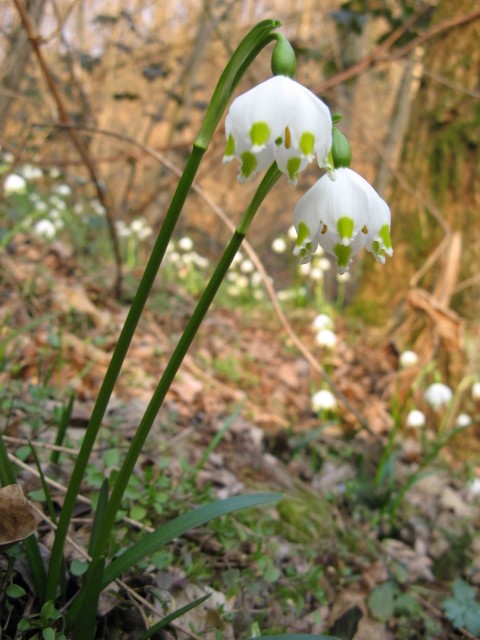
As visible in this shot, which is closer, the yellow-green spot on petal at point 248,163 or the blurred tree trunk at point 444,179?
the yellow-green spot on petal at point 248,163

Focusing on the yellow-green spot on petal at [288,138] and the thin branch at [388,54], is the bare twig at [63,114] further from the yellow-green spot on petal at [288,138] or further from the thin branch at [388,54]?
the yellow-green spot on petal at [288,138]

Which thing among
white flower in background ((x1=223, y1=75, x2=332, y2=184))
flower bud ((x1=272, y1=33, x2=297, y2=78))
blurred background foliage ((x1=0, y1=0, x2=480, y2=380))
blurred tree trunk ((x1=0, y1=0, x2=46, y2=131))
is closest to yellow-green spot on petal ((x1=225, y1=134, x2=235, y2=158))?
white flower in background ((x1=223, y1=75, x2=332, y2=184))

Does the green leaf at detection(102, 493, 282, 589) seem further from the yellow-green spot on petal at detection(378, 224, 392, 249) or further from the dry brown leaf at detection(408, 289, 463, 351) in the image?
the dry brown leaf at detection(408, 289, 463, 351)

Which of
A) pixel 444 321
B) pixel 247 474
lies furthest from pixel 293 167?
pixel 444 321

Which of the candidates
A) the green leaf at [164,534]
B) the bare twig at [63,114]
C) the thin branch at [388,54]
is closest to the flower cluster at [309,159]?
the green leaf at [164,534]

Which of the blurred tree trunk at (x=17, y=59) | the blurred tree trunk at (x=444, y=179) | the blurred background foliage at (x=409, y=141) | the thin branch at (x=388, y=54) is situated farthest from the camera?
the blurred tree trunk at (x=444, y=179)

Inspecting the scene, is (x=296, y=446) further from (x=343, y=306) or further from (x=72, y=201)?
(x=72, y=201)

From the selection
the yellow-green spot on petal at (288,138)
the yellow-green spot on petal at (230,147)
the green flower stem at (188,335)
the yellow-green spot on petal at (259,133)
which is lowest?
the green flower stem at (188,335)

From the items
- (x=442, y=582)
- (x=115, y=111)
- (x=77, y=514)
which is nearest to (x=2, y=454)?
(x=77, y=514)
